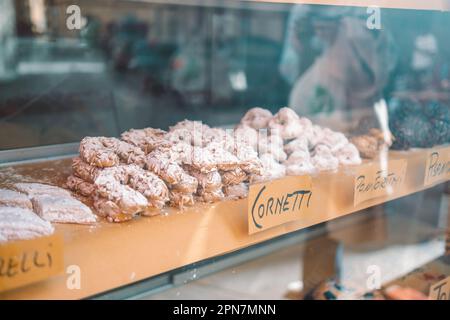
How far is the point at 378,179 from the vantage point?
1.25 metres

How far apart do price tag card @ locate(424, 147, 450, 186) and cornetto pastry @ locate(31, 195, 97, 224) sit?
0.90 metres

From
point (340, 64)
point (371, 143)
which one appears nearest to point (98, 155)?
point (371, 143)

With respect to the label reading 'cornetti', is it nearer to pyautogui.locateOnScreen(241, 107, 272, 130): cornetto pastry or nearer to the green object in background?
pyautogui.locateOnScreen(241, 107, 272, 130): cornetto pastry

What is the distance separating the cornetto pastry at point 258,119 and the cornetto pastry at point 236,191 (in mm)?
291

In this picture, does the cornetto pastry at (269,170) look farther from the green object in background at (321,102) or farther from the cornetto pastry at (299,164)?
the green object in background at (321,102)

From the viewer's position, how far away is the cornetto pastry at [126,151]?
1.06m

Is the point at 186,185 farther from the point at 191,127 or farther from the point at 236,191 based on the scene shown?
the point at 191,127

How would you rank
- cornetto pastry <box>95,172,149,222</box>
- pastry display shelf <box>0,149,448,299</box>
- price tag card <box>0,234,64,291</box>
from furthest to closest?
1. cornetto pastry <box>95,172,149,222</box>
2. pastry display shelf <box>0,149,448,299</box>
3. price tag card <box>0,234,64,291</box>

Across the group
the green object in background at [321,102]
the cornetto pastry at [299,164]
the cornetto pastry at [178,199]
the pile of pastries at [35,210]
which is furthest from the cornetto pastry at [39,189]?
the green object in background at [321,102]

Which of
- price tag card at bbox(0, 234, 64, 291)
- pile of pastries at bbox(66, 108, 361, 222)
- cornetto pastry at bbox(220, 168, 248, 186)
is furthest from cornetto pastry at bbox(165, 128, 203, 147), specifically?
price tag card at bbox(0, 234, 64, 291)

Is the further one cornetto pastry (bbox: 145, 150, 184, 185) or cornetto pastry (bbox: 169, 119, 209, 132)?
cornetto pastry (bbox: 169, 119, 209, 132)

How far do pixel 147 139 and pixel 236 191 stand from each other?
0.25 meters

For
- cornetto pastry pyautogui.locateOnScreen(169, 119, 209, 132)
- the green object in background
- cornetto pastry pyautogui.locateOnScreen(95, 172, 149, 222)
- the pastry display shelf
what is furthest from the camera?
the green object in background

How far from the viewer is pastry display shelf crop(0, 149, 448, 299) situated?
2.65 ft
